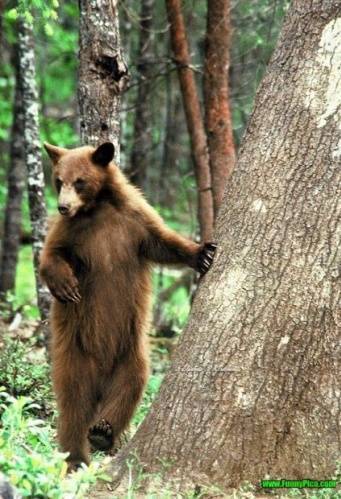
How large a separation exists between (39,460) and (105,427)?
1.95 metres

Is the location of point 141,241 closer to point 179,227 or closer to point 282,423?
point 282,423

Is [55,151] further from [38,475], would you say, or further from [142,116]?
[142,116]

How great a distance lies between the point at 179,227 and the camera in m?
20.9

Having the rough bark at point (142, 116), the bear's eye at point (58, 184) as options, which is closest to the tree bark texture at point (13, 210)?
the rough bark at point (142, 116)

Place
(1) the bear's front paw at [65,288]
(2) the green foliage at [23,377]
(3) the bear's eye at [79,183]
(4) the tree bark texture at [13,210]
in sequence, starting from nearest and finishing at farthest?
1. (1) the bear's front paw at [65,288]
2. (3) the bear's eye at [79,183]
3. (2) the green foliage at [23,377]
4. (4) the tree bark texture at [13,210]

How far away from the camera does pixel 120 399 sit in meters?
6.17

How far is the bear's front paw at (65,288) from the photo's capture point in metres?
5.89

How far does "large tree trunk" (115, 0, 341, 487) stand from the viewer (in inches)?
193

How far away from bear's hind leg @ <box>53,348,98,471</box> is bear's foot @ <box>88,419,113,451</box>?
7 centimetres

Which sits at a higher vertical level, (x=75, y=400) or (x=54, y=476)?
(x=54, y=476)

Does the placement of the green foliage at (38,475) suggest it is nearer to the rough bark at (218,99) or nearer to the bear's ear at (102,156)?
the bear's ear at (102,156)

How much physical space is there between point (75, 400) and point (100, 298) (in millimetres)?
753

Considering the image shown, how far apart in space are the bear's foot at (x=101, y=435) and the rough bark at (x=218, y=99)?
4.24 m

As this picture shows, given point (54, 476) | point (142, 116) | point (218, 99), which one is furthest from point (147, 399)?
point (142, 116)
